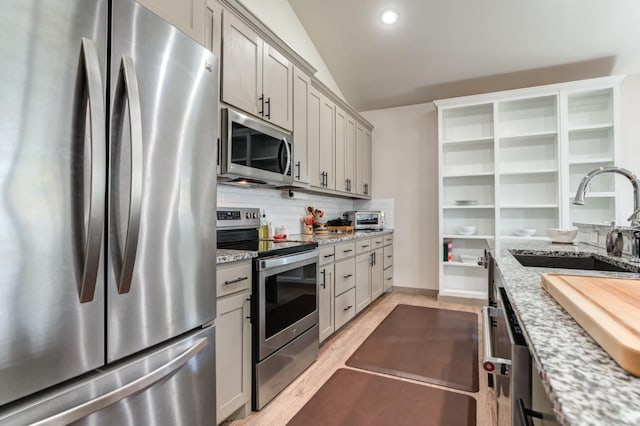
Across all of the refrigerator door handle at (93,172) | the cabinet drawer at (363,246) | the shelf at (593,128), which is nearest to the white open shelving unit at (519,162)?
the shelf at (593,128)

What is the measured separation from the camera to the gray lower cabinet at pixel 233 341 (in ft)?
5.27

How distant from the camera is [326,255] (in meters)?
2.72

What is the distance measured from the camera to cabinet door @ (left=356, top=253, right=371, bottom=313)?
3.41 m

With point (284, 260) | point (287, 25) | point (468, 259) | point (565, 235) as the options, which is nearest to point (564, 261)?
point (565, 235)

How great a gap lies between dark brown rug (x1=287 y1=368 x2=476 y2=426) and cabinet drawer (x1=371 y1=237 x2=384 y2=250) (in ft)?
5.77

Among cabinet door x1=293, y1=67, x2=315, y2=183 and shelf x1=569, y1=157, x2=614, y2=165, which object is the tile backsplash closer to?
cabinet door x1=293, y1=67, x2=315, y2=183

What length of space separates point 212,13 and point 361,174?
2.85 m

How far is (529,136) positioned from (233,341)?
3.90m

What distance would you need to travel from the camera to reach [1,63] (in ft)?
2.50

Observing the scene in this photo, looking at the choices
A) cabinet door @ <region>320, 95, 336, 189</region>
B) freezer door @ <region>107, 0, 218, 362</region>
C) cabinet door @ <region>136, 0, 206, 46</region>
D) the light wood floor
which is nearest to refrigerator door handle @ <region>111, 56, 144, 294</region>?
freezer door @ <region>107, 0, 218, 362</region>

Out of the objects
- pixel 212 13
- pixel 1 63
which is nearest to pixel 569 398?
pixel 1 63

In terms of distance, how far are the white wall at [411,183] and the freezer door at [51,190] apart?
4149 millimetres

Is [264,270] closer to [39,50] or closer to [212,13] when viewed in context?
[39,50]

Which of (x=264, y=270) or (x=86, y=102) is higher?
(x=86, y=102)
